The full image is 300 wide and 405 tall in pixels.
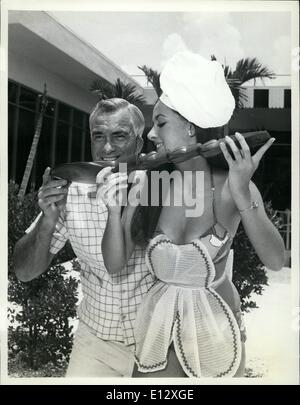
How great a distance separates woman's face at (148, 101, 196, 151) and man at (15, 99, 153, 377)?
3.7 inches

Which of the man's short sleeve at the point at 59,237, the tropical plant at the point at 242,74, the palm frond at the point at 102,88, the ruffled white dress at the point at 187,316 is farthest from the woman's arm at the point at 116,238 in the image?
the tropical plant at the point at 242,74

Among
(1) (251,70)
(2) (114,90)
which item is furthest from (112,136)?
(1) (251,70)

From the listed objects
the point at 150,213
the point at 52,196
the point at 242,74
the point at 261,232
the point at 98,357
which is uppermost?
the point at 242,74

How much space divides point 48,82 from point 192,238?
1.31m

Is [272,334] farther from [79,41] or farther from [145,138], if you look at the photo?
[79,41]

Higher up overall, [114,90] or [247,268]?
[114,90]

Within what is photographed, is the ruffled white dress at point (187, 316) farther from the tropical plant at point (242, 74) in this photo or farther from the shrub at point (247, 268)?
the tropical plant at point (242, 74)

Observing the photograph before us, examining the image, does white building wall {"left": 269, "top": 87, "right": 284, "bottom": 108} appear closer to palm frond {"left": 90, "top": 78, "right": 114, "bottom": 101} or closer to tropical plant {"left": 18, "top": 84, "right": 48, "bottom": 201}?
palm frond {"left": 90, "top": 78, "right": 114, "bottom": 101}

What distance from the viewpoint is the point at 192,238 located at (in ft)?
9.56

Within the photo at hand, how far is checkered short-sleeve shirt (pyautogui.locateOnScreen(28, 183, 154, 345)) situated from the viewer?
2.94 m

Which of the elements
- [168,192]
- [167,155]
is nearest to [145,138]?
[167,155]

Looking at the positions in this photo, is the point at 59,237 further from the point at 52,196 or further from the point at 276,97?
the point at 276,97

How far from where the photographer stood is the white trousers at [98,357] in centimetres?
295

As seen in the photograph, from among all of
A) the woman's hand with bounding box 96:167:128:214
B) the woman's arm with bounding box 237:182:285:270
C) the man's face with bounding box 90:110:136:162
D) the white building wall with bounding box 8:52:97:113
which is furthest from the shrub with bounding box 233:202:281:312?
the white building wall with bounding box 8:52:97:113
